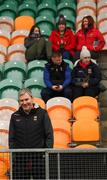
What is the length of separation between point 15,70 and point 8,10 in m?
3.17

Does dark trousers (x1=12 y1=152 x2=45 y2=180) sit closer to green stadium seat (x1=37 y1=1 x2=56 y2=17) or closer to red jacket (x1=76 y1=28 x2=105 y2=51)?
red jacket (x1=76 y1=28 x2=105 y2=51)

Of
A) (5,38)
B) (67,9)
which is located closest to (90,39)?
(5,38)

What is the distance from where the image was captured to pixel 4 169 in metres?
9.94

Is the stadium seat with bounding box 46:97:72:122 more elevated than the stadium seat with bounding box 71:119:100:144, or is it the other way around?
the stadium seat with bounding box 46:97:72:122

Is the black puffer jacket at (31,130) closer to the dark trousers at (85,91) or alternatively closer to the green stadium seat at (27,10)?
the dark trousers at (85,91)

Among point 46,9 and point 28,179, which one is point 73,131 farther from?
point 46,9

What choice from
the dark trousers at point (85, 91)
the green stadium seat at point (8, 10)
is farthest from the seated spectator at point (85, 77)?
the green stadium seat at point (8, 10)

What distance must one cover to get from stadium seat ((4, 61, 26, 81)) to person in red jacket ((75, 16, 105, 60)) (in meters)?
1.06

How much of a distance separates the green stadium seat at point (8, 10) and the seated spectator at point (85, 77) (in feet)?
13.3

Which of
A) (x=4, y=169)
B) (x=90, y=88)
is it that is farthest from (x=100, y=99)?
(x=4, y=169)

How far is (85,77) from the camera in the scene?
40.6 ft

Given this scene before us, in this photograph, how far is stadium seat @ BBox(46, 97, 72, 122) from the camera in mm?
11977

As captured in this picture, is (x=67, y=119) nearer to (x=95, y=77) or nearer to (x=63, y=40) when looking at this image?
(x=95, y=77)

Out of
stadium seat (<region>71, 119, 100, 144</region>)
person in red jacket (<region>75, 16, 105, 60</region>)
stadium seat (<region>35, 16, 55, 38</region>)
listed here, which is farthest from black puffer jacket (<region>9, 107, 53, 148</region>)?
stadium seat (<region>35, 16, 55, 38</region>)
